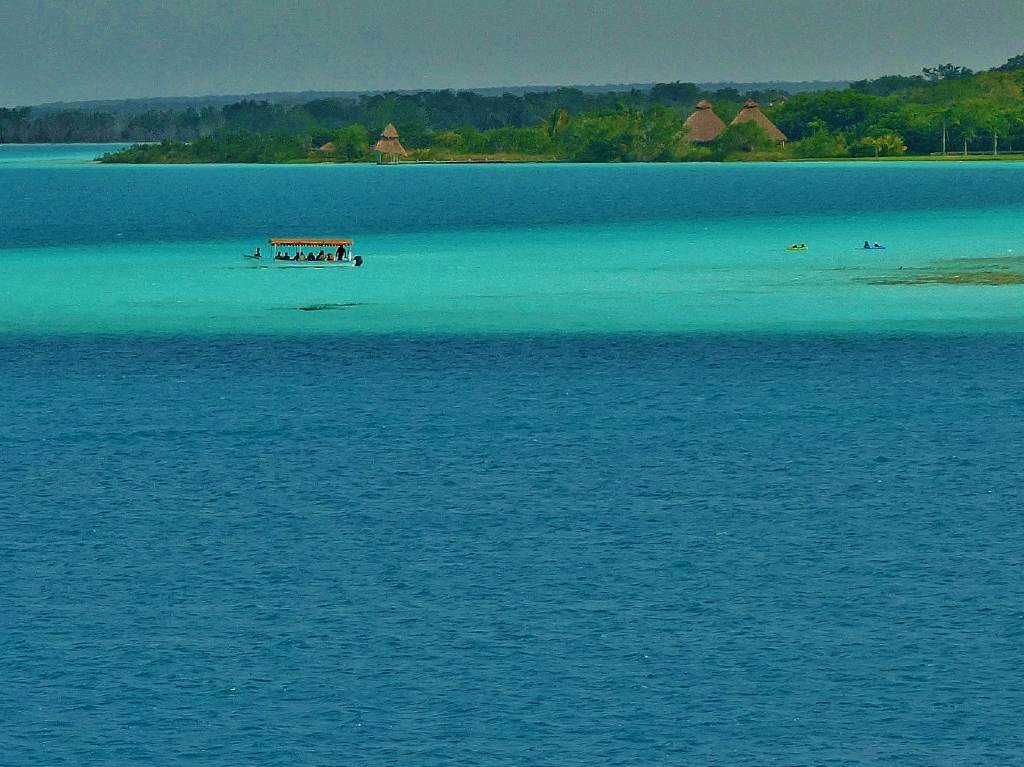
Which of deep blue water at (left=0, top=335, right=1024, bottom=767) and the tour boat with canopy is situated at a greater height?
the tour boat with canopy

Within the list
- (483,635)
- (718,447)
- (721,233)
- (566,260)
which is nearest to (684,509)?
(718,447)

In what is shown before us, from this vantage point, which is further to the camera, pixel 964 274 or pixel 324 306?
pixel 964 274

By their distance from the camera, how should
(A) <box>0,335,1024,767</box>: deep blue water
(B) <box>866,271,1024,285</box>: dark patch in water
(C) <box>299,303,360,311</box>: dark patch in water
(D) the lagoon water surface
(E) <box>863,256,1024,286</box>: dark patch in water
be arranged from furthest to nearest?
(E) <box>863,256,1024,286</box>: dark patch in water < (B) <box>866,271,1024,285</box>: dark patch in water < (C) <box>299,303,360,311</box>: dark patch in water < (D) the lagoon water surface < (A) <box>0,335,1024,767</box>: deep blue water

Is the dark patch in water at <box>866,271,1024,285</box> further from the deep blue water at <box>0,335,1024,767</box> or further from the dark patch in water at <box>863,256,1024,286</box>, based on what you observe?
the deep blue water at <box>0,335,1024,767</box>

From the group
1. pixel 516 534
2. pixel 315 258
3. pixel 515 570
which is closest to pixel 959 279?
pixel 315 258

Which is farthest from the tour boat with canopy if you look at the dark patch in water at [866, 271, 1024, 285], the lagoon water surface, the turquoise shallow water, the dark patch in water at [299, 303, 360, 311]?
the dark patch in water at [866, 271, 1024, 285]

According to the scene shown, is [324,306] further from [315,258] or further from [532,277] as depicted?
[315,258]

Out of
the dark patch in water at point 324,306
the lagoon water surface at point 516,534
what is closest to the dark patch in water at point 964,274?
the lagoon water surface at point 516,534
